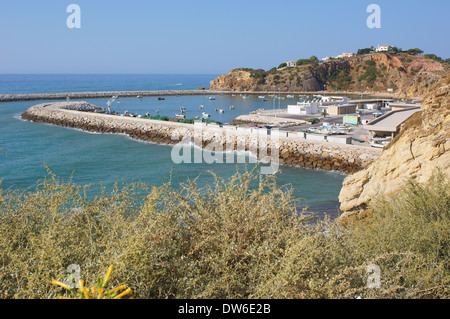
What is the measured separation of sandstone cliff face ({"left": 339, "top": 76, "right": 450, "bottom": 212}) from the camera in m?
7.52

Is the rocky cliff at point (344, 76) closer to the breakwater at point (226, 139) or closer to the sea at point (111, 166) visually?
the breakwater at point (226, 139)

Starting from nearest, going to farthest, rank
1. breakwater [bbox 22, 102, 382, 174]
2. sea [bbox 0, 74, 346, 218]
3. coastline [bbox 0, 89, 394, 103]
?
sea [bbox 0, 74, 346, 218] → breakwater [bbox 22, 102, 382, 174] → coastline [bbox 0, 89, 394, 103]

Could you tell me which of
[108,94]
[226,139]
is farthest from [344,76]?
[226,139]

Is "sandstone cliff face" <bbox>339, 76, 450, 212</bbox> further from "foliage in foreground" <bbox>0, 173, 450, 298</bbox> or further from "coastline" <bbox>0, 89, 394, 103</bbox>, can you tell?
"coastline" <bbox>0, 89, 394, 103</bbox>

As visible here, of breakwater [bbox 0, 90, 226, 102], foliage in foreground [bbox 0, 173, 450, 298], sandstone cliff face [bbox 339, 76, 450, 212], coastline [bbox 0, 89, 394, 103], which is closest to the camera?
foliage in foreground [bbox 0, 173, 450, 298]

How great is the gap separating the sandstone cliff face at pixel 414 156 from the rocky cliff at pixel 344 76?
79893 millimetres

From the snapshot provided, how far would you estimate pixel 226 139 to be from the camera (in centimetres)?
2597

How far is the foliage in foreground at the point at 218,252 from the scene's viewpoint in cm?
291

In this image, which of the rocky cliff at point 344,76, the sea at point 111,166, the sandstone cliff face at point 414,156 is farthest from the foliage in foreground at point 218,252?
the rocky cliff at point 344,76

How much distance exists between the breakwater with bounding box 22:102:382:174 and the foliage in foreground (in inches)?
296

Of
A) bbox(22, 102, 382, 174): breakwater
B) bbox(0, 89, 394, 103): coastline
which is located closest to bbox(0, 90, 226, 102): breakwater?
bbox(0, 89, 394, 103): coastline

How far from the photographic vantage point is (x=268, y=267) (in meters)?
3.30

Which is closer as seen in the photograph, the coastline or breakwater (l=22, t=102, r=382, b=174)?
breakwater (l=22, t=102, r=382, b=174)

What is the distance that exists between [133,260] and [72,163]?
744 inches
